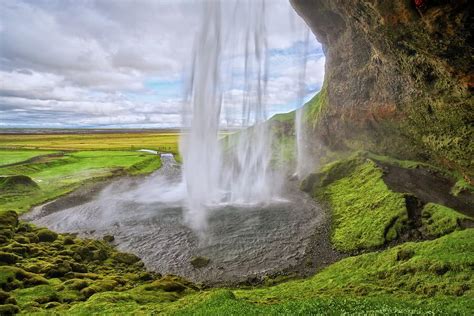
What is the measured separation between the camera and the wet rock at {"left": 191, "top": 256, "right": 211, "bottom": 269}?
36.6 meters

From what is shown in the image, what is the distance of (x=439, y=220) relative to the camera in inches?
1460

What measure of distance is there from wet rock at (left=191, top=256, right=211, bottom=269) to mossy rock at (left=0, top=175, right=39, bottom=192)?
51469 millimetres

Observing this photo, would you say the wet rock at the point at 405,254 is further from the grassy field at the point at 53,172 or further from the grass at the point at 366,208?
the grassy field at the point at 53,172

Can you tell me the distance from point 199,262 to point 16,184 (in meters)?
54.1

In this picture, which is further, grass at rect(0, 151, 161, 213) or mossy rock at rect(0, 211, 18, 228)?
grass at rect(0, 151, 161, 213)

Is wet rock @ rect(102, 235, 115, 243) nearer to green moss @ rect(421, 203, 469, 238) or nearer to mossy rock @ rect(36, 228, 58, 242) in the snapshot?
mossy rock @ rect(36, 228, 58, 242)

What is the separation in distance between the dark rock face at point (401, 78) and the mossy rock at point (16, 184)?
70.2 metres

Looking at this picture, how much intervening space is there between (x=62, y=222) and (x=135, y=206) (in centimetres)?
1231

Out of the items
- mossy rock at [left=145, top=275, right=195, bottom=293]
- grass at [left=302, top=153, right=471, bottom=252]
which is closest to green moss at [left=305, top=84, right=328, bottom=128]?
grass at [left=302, top=153, right=471, bottom=252]

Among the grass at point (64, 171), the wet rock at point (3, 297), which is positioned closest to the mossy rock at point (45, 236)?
the wet rock at point (3, 297)

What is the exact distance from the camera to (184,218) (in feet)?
171

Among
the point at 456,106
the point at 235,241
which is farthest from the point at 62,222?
the point at 456,106

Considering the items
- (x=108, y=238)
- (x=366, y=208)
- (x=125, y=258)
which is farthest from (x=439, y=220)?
(x=108, y=238)

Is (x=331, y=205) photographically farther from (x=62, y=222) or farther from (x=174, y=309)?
(x=62, y=222)
